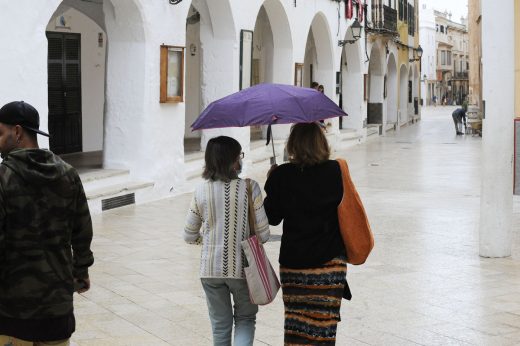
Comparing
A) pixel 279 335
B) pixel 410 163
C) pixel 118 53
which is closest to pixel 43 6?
pixel 118 53

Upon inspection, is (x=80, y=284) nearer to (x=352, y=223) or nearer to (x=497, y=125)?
(x=352, y=223)

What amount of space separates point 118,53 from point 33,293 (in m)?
9.30

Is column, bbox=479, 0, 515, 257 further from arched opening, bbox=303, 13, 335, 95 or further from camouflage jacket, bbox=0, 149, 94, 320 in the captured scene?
arched opening, bbox=303, 13, 335, 95

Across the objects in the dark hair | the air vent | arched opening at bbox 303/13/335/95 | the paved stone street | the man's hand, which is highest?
arched opening at bbox 303/13/335/95

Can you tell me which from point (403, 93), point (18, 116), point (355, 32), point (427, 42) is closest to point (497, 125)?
point (18, 116)

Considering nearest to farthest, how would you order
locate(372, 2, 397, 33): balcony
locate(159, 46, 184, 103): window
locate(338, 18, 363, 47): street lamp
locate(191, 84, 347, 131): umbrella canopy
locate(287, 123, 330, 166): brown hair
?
locate(287, 123, 330, 166): brown hair, locate(191, 84, 347, 131): umbrella canopy, locate(159, 46, 184, 103): window, locate(338, 18, 363, 47): street lamp, locate(372, 2, 397, 33): balcony

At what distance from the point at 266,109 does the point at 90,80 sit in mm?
11842

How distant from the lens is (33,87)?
9.98m

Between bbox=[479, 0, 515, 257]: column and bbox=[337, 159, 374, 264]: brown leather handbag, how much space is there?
4.47 metres

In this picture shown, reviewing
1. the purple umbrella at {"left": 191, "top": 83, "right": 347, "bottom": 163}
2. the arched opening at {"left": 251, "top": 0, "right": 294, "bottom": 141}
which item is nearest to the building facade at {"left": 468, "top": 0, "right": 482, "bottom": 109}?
the arched opening at {"left": 251, "top": 0, "right": 294, "bottom": 141}

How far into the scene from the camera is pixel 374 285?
7672 mm

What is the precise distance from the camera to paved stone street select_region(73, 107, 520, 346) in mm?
6180

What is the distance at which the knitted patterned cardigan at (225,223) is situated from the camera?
462cm

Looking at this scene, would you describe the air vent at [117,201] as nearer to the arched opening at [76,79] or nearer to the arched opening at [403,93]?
the arched opening at [76,79]
